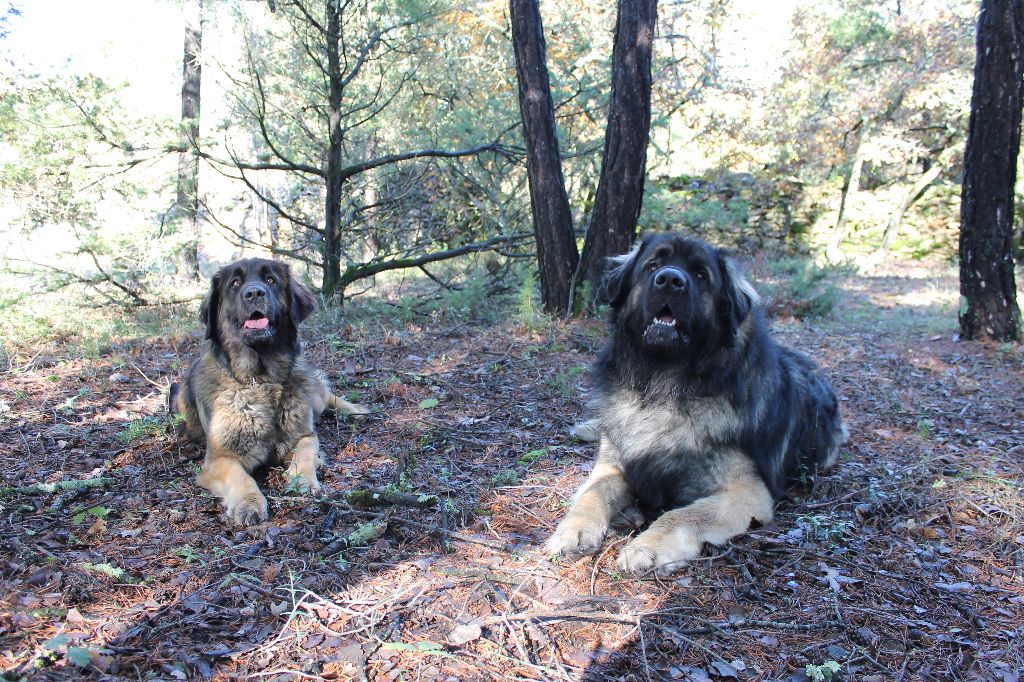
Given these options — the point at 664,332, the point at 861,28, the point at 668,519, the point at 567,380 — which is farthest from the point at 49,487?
the point at 861,28

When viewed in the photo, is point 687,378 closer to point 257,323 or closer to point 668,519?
point 668,519

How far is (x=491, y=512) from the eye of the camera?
4.14 metres

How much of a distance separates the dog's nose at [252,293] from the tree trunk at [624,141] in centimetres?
443

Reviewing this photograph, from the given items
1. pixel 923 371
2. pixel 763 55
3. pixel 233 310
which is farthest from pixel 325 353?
pixel 763 55

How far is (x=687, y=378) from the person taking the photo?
391 centimetres

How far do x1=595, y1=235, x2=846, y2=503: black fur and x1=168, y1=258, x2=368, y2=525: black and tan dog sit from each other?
212 centimetres

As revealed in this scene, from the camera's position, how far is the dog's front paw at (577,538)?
350 centimetres

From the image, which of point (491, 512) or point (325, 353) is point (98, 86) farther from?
point (491, 512)

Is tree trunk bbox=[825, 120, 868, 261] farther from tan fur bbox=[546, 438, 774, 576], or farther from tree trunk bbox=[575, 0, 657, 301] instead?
tan fur bbox=[546, 438, 774, 576]

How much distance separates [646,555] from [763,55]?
27531mm

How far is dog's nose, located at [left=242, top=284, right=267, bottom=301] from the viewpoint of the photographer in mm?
4855

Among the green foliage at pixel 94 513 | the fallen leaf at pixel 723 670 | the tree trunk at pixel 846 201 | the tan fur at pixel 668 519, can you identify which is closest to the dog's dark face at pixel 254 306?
the green foliage at pixel 94 513

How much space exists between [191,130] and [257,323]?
5.87 metres

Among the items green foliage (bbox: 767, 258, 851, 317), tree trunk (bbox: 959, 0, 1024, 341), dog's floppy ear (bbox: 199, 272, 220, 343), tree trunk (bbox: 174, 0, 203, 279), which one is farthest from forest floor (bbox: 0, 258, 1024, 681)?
green foliage (bbox: 767, 258, 851, 317)
